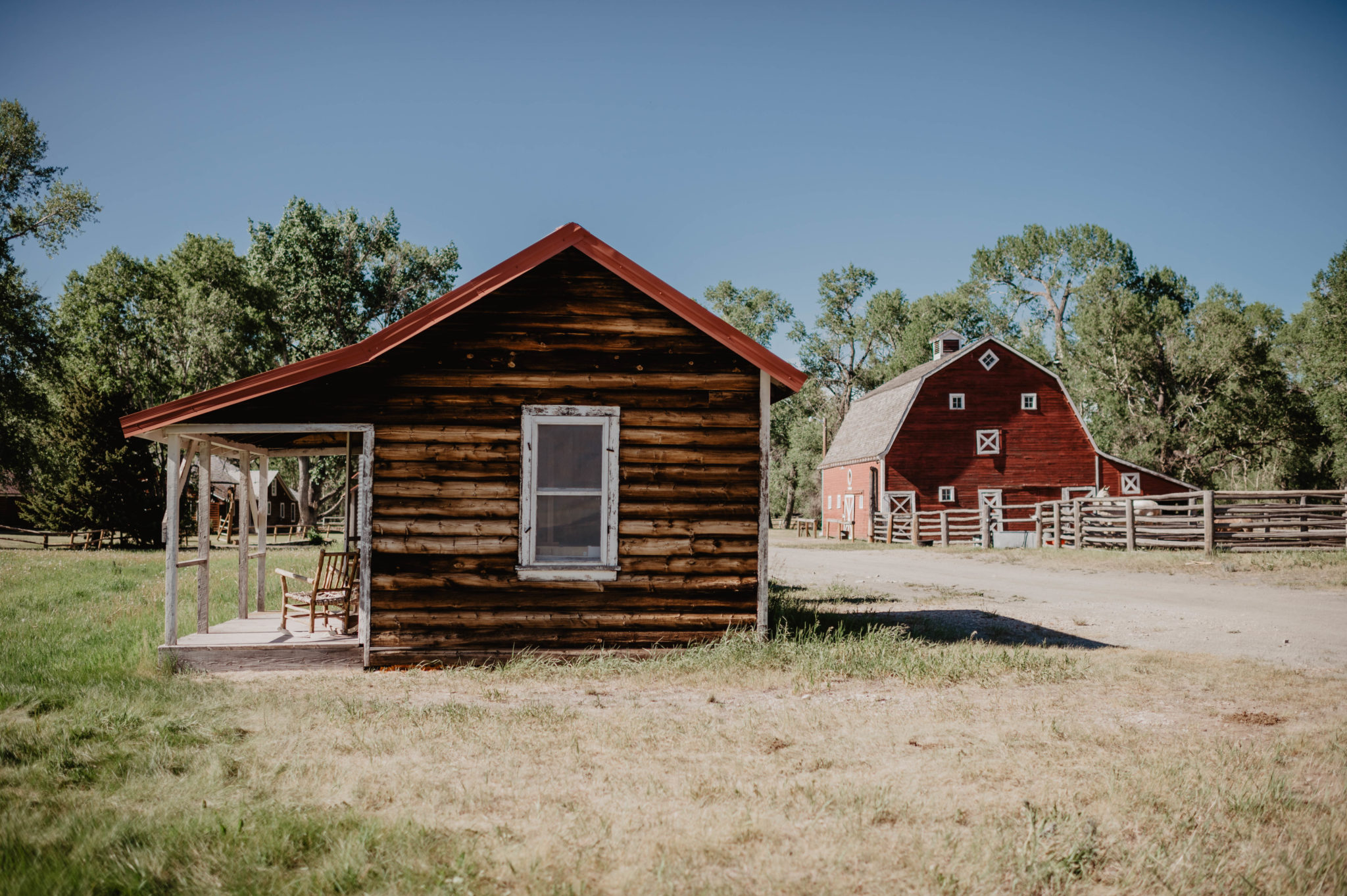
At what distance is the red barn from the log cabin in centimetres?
2853

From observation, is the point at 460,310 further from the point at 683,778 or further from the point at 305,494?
the point at 305,494

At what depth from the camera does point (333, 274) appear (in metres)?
41.2

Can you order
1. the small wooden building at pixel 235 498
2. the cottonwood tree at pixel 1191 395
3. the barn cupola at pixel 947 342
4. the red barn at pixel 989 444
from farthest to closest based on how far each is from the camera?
the cottonwood tree at pixel 1191 395, the barn cupola at pixel 947 342, the small wooden building at pixel 235 498, the red barn at pixel 989 444

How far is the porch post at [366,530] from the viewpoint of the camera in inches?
346

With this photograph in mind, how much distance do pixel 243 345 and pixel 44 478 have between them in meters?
11.8

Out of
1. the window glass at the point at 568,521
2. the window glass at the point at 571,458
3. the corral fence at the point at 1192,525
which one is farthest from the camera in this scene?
the corral fence at the point at 1192,525

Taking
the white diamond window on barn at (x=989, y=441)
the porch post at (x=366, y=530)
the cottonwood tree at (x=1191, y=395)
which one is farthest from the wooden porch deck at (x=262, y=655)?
the cottonwood tree at (x=1191, y=395)

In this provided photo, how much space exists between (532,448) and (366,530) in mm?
1866

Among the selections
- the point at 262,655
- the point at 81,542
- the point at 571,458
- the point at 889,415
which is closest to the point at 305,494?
the point at 81,542

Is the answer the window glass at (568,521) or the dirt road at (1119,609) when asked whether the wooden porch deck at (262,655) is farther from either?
the dirt road at (1119,609)

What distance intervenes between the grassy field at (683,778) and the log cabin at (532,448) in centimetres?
60

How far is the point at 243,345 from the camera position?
44281 mm

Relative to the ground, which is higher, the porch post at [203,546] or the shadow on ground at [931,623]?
the porch post at [203,546]

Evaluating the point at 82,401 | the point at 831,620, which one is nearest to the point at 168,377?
the point at 82,401
